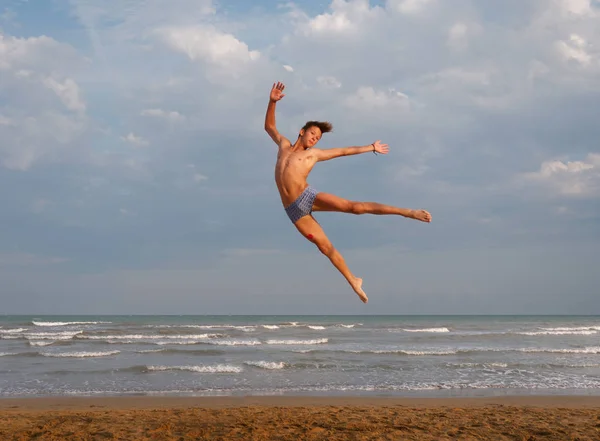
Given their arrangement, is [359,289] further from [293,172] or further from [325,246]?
[293,172]

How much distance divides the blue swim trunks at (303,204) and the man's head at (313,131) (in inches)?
18.7

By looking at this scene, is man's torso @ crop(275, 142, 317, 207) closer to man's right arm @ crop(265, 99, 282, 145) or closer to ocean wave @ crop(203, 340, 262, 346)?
man's right arm @ crop(265, 99, 282, 145)

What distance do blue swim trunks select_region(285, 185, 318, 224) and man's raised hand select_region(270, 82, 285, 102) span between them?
3.18 feet

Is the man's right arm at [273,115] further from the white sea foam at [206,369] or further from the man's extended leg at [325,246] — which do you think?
the white sea foam at [206,369]

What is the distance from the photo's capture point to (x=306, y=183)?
6242mm

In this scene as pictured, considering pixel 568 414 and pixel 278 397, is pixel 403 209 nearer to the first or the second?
pixel 568 414

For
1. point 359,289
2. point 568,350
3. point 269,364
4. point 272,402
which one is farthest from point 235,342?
point 359,289

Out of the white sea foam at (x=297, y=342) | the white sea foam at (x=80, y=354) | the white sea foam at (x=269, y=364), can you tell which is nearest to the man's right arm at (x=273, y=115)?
the white sea foam at (x=269, y=364)

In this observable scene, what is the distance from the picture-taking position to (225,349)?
23156 mm

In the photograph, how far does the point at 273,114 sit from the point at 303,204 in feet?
3.46

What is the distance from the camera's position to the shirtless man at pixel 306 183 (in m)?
6.15

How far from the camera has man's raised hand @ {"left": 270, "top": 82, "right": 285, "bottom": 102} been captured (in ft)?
20.3

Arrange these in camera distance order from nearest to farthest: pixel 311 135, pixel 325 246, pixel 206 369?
1. pixel 311 135
2. pixel 325 246
3. pixel 206 369

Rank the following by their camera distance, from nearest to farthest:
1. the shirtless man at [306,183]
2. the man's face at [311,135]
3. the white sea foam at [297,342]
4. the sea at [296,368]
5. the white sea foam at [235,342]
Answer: the shirtless man at [306,183] < the man's face at [311,135] < the sea at [296,368] < the white sea foam at [235,342] < the white sea foam at [297,342]
